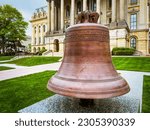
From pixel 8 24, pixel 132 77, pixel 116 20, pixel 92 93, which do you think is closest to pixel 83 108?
pixel 92 93

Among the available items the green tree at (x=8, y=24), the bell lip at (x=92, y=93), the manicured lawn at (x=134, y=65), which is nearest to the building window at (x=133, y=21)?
the manicured lawn at (x=134, y=65)

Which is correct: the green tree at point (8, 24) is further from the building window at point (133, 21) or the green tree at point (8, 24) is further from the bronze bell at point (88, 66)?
the building window at point (133, 21)

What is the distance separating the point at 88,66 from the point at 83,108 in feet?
3.61

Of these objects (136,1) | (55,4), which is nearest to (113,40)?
(136,1)

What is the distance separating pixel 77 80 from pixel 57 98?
71.1 inches

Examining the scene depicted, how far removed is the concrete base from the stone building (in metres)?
19.9

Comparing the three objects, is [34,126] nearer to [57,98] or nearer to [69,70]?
[69,70]

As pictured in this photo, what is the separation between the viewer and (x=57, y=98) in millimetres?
4340

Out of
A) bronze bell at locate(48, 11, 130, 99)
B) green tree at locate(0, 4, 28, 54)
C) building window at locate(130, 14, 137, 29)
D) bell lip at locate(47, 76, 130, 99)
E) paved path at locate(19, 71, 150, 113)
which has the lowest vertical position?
paved path at locate(19, 71, 150, 113)

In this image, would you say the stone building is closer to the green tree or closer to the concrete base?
the green tree

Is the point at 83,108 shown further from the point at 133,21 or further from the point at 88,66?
the point at 133,21

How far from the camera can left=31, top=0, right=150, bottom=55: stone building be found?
23653mm

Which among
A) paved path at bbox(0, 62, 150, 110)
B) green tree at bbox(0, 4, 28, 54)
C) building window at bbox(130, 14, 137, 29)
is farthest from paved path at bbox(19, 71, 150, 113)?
building window at bbox(130, 14, 137, 29)

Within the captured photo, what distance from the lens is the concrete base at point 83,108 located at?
11.4 ft
